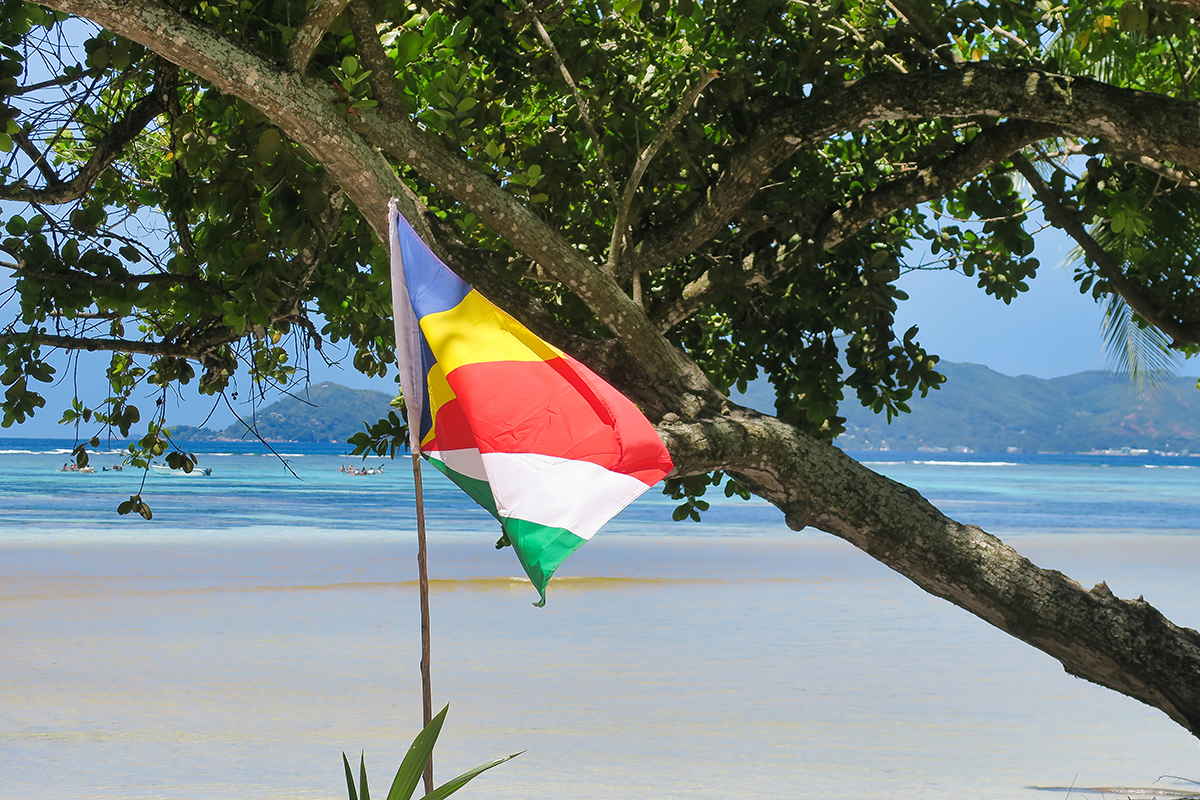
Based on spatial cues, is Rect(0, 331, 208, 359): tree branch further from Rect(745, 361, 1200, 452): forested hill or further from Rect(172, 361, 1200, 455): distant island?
Rect(745, 361, 1200, 452): forested hill

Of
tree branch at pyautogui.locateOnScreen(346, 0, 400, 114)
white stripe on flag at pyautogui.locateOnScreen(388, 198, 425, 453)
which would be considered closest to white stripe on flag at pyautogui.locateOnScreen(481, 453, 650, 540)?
white stripe on flag at pyautogui.locateOnScreen(388, 198, 425, 453)

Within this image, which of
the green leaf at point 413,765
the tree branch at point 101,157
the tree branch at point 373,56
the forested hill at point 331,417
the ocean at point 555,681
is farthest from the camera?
the forested hill at point 331,417

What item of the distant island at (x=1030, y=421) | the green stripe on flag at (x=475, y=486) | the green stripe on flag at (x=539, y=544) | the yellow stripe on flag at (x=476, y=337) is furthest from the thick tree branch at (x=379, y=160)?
the distant island at (x=1030, y=421)

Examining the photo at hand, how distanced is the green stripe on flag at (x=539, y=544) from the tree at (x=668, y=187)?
4.20ft

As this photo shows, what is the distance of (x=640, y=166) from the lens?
4.38 metres

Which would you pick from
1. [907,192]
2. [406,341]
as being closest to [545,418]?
[406,341]

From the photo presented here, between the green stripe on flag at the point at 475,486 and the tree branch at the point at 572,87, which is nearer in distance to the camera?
the green stripe on flag at the point at 475,486

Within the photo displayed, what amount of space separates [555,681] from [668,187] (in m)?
5.77

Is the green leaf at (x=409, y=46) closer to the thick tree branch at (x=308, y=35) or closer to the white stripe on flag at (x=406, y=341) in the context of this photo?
the thick tree branch at (x=308, y=35)

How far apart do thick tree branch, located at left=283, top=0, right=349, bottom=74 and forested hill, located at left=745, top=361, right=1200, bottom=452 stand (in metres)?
131

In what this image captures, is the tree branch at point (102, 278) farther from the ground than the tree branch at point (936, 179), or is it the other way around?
the tree branch at point (936, 179)

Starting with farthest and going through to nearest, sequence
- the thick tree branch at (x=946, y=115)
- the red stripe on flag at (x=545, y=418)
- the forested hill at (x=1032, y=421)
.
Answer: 1. the forested hill at (x=1032, y=421)
2. the thick tree branch at (x=946, y=115)
3. the red stripe on flag at (x=545, y=418)

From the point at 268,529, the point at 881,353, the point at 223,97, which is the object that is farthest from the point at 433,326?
the point at 268,529

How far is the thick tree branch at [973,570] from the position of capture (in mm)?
4531
